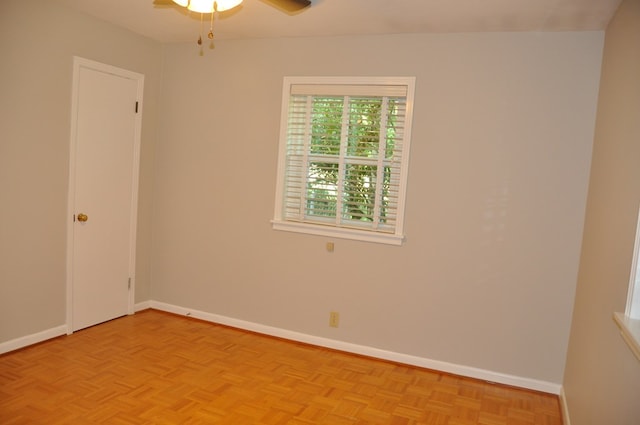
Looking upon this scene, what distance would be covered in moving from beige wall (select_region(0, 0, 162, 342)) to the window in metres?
1.63

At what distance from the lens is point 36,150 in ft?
11.1

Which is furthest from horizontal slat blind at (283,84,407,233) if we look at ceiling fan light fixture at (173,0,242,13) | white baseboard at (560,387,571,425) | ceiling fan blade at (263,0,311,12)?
ceiling fan light fixture at (173,0,242,13)

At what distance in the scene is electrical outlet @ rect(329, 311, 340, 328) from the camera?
3.87 meters

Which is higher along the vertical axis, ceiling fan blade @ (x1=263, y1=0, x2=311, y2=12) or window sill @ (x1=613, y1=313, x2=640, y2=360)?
ceiling fan blade @ (x1=263, y1=0, x2=311, y2=12)

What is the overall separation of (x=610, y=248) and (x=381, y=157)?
5.80 feet

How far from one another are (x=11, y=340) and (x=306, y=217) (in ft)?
7.58

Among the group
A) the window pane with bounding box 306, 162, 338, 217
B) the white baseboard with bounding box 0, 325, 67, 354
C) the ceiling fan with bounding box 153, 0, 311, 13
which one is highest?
the ceiling fan with bounding box 153, 0, 311, 13

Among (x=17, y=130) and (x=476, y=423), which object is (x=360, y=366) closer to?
(x=476, y=423)

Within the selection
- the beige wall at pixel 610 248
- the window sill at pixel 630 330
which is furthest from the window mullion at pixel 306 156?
the window sill at pixel 630 330

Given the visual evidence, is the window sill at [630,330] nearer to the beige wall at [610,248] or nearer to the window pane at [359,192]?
the beige wall at [610,248]

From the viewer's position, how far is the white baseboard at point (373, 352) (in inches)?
133

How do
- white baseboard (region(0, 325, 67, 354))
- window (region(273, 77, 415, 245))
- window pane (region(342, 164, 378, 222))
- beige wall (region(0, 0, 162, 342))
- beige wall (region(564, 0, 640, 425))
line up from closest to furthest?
beige wall (region(564, 0, 640, 425)), beige wall (region(0, 0, 162, 342)), white baseboard (region(0, 325, 67, 354)), window (region(273, 77, 415, 245)), window pane (region(342, 164, 378, 222))

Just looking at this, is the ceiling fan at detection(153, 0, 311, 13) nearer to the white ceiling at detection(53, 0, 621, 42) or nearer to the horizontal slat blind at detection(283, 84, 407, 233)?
the white ceiling at detection(53, 0, 621, 42)

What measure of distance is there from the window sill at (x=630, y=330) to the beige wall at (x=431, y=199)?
144 cm
